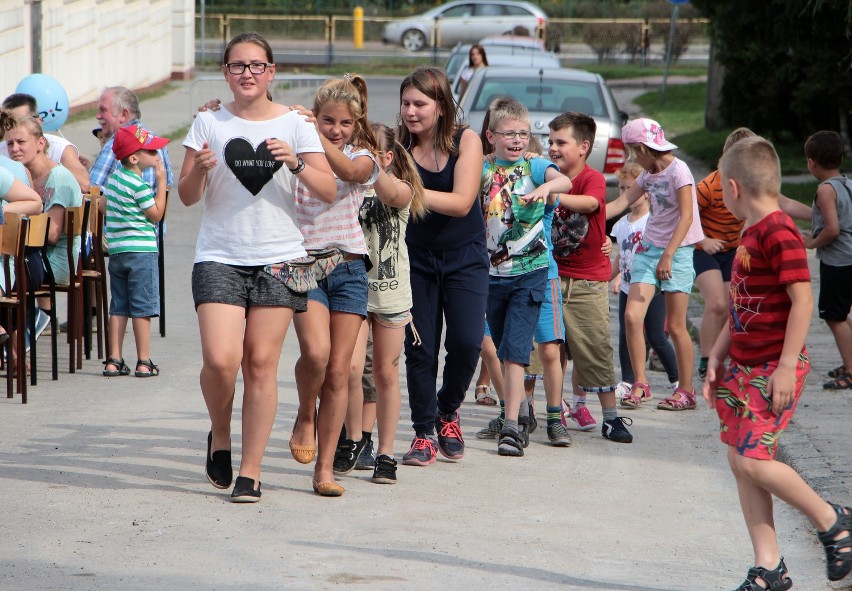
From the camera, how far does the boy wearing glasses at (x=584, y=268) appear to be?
7.11m

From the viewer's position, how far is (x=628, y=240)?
833 centimetres

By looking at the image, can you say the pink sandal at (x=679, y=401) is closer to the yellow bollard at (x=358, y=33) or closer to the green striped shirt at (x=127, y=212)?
the green striped shirt at (x=127, y=212)

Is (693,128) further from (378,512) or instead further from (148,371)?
(378,512)

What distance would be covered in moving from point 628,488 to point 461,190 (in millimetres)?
1654

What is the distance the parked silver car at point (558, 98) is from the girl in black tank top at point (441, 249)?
8.79 m

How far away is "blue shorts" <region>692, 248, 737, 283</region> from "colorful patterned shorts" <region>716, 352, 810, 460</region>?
3.73m

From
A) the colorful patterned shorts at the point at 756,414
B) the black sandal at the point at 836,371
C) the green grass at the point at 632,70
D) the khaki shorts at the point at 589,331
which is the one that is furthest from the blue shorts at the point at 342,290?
the green grass at the point at 632,70

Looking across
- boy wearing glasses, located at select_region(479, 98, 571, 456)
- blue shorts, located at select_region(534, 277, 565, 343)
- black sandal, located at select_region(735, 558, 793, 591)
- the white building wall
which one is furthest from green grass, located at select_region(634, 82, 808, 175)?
black sandal, located at select_region(735, 558, 793, 591)

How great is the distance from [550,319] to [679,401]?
1607mm

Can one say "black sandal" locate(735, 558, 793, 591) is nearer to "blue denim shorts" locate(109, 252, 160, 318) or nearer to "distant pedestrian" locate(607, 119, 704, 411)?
"distant pedestrian" locate(607, 119, 704, 411)

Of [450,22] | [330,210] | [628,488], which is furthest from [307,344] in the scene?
[450,22]

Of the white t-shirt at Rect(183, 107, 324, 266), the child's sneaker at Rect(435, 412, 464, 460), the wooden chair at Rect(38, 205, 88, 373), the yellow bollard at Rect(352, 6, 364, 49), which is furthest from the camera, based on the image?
the yellow bollard at Rect(352, 6, 364, 49)

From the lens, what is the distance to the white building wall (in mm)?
18688

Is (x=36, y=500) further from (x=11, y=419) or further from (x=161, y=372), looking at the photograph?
(x=161, y=372)
